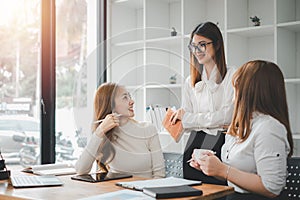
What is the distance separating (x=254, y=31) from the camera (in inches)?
127

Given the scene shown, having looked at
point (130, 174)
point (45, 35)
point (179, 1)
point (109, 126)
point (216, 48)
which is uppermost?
point (179, 1)

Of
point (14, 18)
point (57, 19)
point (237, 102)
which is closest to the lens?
point (237, 102)

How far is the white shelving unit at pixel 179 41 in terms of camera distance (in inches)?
91.0

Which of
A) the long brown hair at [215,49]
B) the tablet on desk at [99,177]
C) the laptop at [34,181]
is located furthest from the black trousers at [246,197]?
the laptop at [34,181]

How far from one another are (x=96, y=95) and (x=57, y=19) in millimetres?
1466

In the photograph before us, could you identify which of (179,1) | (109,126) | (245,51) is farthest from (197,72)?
(179,1)

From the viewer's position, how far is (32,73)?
346cm

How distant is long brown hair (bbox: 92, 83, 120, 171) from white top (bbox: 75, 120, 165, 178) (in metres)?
0.02

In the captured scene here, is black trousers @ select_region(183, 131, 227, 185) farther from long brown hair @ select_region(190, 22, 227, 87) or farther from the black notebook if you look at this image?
the black notebook

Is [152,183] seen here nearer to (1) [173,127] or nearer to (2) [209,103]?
(1) [173,127]

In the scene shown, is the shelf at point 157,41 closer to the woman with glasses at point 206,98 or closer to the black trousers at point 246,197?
the woman with glasses at point 206,98

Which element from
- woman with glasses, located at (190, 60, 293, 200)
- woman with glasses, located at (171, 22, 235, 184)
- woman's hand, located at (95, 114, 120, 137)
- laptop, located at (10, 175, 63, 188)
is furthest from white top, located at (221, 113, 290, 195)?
laptop, located at (10, 175, 63, 188)

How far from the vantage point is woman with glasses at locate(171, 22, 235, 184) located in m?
2.31

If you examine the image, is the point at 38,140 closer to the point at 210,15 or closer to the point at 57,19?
the point at 57,19
